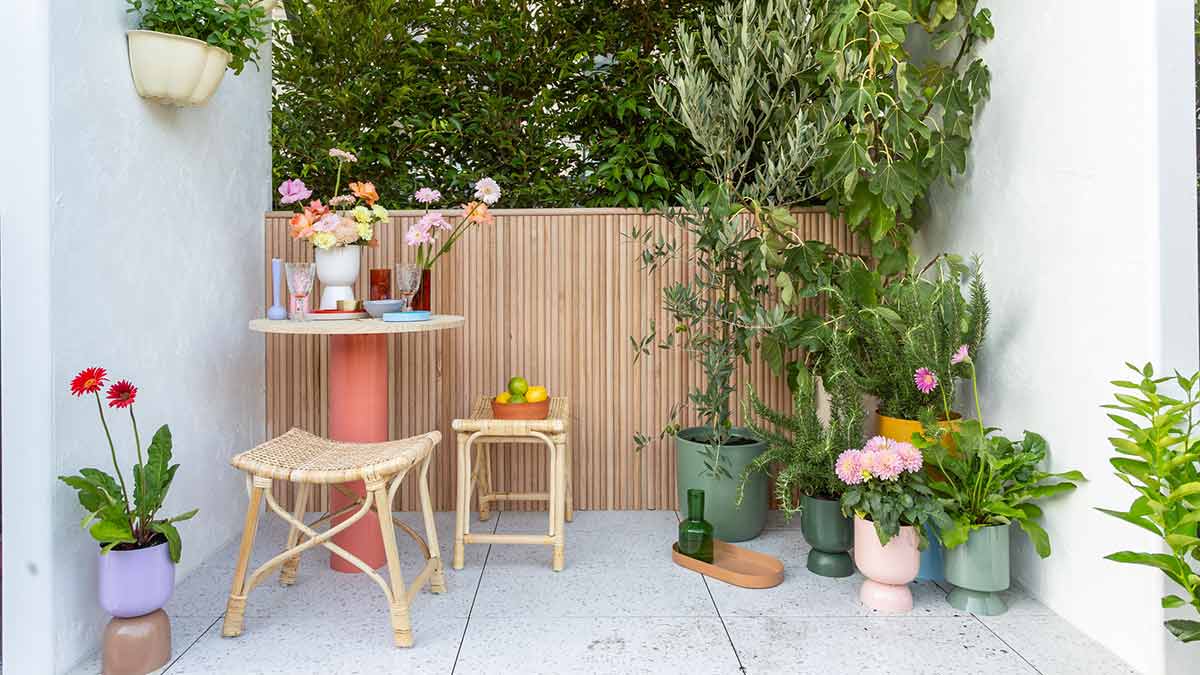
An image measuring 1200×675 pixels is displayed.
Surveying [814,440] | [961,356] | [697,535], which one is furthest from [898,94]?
[697,535]

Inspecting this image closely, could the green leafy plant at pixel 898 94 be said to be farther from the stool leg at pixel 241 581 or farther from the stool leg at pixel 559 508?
the stool leg at pixel 241 581

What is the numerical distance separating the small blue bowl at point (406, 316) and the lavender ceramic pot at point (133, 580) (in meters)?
0.84

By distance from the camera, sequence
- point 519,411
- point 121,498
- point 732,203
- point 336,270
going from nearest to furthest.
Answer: point 121,498 → point 336,270 → point 519,411 → point 732,203

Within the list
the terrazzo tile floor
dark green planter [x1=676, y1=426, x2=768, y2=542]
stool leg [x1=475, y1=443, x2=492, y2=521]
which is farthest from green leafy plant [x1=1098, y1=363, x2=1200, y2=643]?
stool leg [x1=475, y1=443, x2=492, y2=521]

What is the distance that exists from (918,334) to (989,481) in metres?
0.46

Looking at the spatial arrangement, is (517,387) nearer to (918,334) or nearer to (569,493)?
(569,493)

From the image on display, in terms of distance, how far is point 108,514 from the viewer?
169 centimetres

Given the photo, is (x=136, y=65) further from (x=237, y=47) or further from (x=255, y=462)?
(x=255, y=462)

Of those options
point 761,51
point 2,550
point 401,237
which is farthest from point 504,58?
point 2,550

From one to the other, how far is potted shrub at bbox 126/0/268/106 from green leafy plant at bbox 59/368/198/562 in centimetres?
86

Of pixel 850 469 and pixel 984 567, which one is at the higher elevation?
pixel 850 469

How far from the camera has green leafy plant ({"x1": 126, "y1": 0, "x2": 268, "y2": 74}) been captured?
2.04 meters

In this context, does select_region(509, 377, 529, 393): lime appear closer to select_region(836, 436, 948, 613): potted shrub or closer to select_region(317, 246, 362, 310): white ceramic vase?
select_region(317, 246, 362, 310): white ceramic vase

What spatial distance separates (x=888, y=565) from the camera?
2.04 meters
